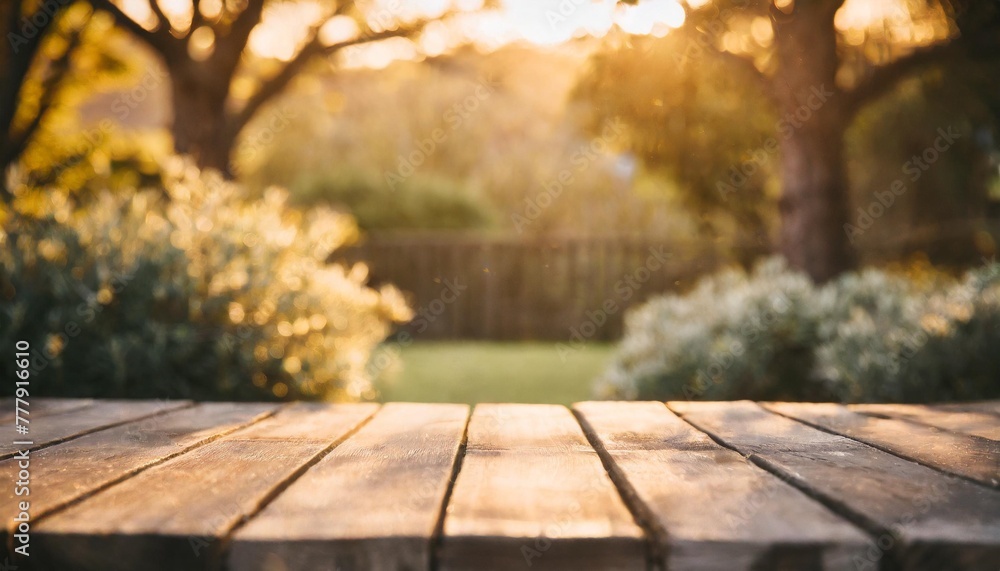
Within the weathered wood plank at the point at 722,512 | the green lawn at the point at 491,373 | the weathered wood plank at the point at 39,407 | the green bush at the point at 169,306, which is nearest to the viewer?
the weathered wood plank at the point at 722,512

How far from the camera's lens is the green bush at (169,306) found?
3.48 m

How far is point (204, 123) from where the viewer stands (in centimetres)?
711

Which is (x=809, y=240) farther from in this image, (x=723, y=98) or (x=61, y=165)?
(x=61, y=165)

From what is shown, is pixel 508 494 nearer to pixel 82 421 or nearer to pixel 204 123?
pixel 82 421

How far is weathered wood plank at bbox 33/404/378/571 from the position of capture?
1.01 meters

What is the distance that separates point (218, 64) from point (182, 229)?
360 centimetres

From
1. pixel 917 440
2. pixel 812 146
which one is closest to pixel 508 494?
pixel 917 440

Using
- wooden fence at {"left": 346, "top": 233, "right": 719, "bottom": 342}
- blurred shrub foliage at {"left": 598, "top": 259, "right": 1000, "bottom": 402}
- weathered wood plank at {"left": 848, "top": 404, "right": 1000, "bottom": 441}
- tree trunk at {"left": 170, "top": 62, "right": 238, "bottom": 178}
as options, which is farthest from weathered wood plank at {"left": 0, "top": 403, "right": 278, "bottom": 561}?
wooden fence at {"left": 346, "top": 233, "right": 719, "bottom": 342}

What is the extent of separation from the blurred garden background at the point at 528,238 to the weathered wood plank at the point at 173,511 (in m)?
2.31

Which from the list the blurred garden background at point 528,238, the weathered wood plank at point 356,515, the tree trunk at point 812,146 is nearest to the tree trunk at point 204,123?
the blurred garden background at point 528,238

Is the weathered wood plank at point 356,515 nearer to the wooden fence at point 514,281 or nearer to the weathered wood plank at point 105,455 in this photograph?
the weathered wood plank at point 105,455

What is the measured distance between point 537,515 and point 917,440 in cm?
101

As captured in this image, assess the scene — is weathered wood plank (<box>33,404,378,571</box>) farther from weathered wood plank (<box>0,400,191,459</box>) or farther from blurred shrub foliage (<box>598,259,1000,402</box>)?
blurred shrub foliage (<box>598,259,1000,402</box>)

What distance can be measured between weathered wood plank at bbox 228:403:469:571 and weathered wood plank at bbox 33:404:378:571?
45mm
